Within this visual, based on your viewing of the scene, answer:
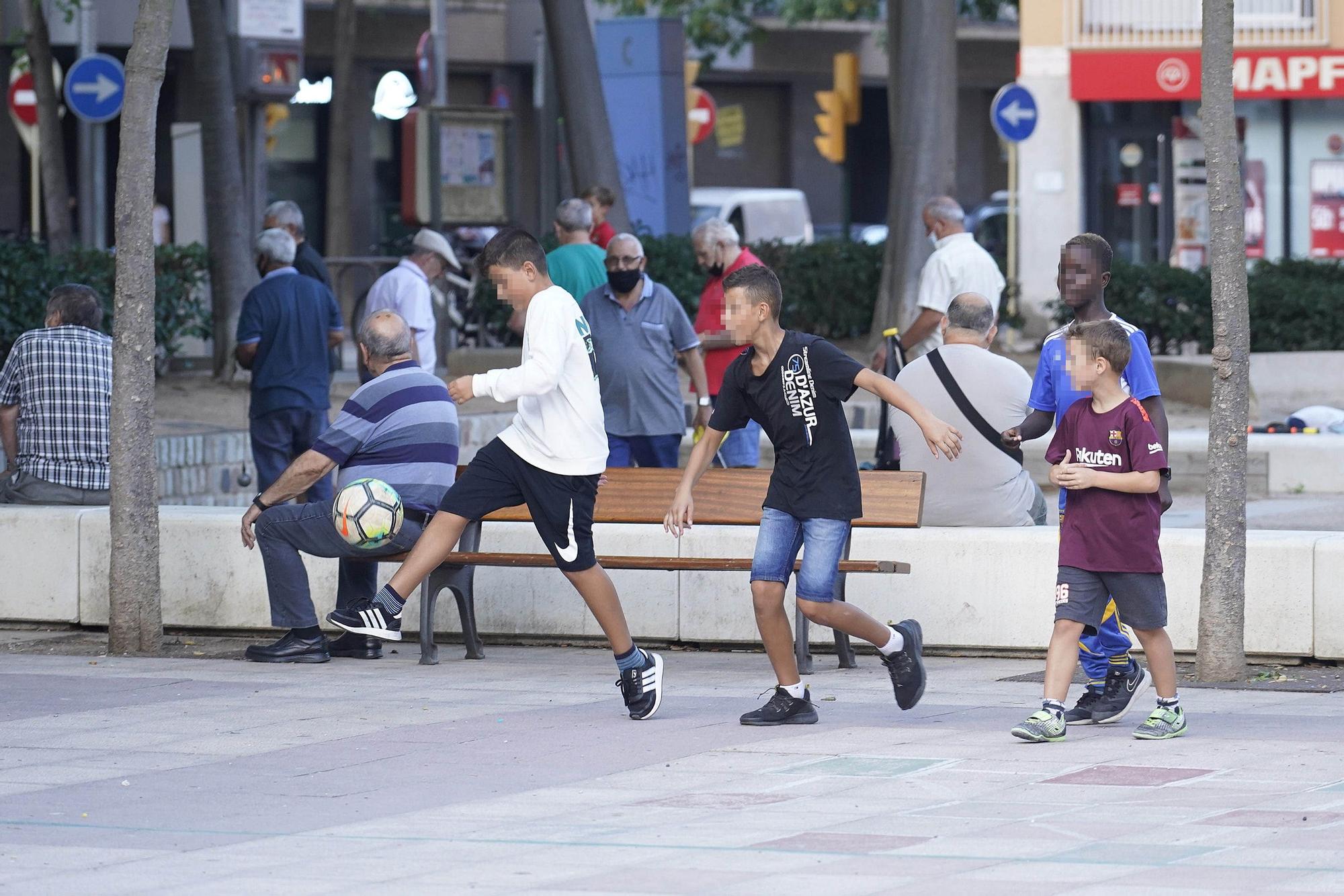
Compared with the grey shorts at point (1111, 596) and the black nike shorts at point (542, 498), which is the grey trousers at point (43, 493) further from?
the grey shorts at point (1111, 596)

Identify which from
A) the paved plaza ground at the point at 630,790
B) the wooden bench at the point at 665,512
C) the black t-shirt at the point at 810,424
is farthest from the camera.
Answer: the wooden bench at the point at 665,512

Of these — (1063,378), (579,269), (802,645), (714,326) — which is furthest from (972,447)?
(579,269)

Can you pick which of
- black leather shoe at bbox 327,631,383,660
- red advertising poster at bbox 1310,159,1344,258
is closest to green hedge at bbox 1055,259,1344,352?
red advertising poster at bbox 1310,159,1344,258

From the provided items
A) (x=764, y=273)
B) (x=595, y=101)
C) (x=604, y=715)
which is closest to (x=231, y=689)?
(x=604, y=715)

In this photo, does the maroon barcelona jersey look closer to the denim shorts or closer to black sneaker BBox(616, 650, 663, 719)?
the denim shorts

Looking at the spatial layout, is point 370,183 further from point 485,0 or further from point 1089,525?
point 1089,525

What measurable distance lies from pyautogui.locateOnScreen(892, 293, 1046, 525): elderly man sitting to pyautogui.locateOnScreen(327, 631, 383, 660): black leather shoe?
2.32 m

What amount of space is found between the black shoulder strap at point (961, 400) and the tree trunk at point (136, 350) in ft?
10.5

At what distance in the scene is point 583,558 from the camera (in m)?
8.01

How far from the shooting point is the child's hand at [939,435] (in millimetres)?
7312

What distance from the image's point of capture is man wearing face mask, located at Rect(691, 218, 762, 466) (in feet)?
37.7

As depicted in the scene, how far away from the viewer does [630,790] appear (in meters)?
6.66

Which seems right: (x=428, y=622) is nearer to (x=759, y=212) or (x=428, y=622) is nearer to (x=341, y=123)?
(x=341, y=123)

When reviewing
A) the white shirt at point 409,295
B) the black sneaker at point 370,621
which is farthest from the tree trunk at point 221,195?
the black sneaker at point 370,621
